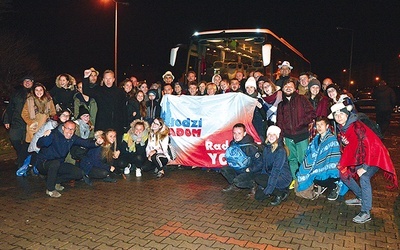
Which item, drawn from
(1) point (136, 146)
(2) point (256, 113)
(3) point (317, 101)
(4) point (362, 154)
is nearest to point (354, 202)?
(4) point (362, 154)

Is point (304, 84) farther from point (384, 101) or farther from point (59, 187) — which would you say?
point (384, 101)

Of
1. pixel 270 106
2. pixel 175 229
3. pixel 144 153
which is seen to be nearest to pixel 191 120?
pixel 144 153

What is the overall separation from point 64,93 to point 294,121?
15.5 feet

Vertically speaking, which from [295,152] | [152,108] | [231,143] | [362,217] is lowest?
[362,217]

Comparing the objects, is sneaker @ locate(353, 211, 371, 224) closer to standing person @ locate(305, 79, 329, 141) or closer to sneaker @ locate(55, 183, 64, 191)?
standing person @ locate(305, 79, 329, 141)

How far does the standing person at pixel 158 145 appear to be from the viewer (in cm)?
723

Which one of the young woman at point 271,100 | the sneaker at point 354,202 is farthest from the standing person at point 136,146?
the sneaker at point 354,202

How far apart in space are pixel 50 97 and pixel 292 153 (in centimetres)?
491

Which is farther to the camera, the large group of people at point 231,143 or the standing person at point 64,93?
the standing person at point 64,93

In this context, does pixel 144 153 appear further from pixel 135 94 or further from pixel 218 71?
pixel 218 71

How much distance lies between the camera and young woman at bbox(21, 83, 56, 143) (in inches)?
281

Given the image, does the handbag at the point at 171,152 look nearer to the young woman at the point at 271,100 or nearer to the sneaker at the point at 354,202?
the young woman at the point at 271,100

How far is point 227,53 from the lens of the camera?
11.4 meters

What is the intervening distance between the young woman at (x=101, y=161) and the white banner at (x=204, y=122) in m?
1.42
